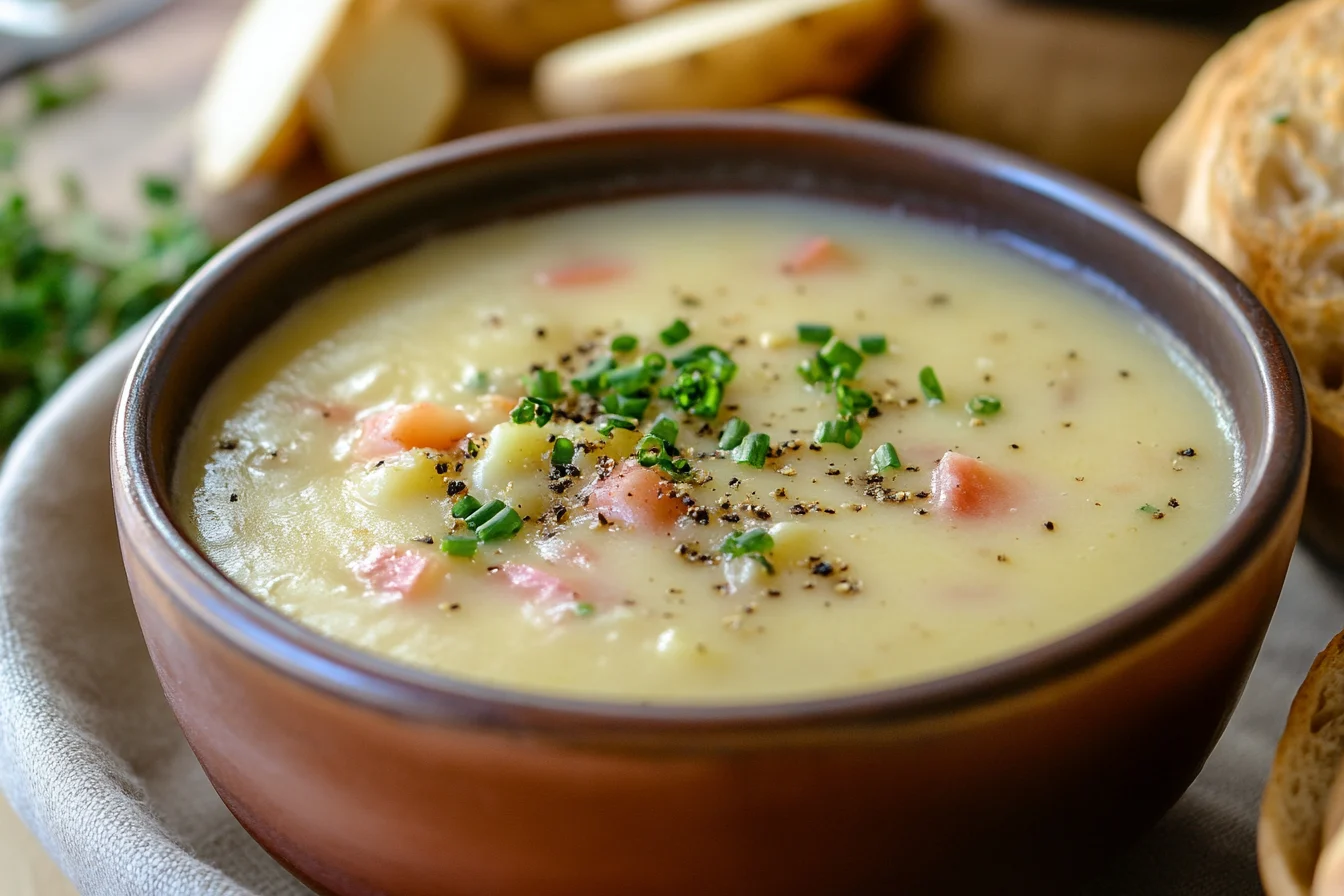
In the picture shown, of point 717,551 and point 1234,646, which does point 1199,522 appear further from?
point 717,551

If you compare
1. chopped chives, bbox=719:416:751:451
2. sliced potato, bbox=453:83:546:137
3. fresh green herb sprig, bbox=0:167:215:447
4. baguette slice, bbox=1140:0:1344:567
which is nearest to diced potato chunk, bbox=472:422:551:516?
chopped chives, bbox=719:416:751:451

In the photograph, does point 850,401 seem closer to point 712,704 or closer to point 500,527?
point 500,527

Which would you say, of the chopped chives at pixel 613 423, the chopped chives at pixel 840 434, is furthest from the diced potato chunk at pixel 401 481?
the chopped chives at pixel 840 434

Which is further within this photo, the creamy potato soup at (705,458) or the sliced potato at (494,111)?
the sliced potato at (494,111)

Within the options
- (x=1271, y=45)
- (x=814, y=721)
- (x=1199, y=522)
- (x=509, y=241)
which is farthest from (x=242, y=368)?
(x=1271, y=45)

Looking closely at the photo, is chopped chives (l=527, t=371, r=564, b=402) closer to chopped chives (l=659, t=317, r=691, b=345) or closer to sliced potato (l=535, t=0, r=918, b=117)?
chopped chives (l=659, t=317, r=691, b=345)

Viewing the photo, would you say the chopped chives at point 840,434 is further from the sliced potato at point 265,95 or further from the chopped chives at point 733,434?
the sliced potato at point 265,95
